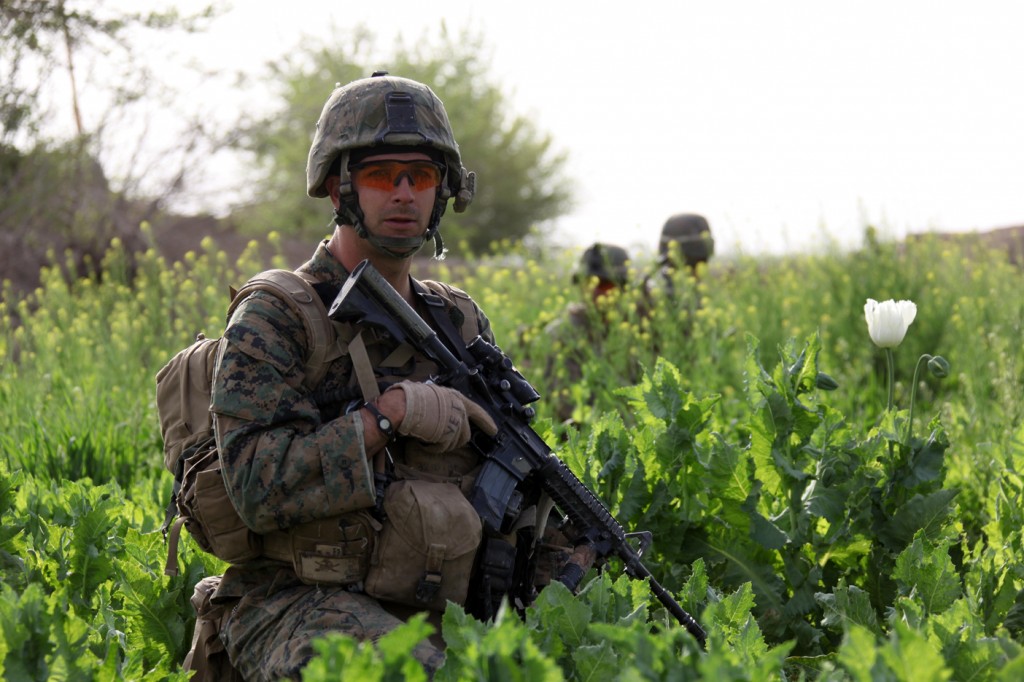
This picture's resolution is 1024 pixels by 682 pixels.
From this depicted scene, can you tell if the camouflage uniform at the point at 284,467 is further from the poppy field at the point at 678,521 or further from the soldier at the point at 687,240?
the soldier at the point at 687,240

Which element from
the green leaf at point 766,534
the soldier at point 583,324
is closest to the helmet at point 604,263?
the soldier at point 583,324

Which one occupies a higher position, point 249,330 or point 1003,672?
point 249,330

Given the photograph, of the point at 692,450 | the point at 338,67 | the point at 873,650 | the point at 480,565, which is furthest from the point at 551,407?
the point at 338,67

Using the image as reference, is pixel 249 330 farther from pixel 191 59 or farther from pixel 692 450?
pixel 191 59

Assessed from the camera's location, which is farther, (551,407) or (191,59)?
(191,59)

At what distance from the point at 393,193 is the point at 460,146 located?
52.9 feet

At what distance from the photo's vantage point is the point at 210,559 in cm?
367

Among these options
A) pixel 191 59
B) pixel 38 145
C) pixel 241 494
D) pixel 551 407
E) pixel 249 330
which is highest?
pixel 191 59

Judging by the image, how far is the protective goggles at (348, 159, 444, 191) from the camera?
309cm

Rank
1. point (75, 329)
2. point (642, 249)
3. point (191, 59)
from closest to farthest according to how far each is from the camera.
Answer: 1. point (75, 329)
2. point (642, 249)
3. point (191, 59)

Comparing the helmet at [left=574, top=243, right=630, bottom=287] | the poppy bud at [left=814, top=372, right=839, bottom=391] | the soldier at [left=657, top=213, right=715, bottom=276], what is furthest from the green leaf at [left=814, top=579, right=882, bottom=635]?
the soldier at [left=657, top=213, right=715, bottom=276]

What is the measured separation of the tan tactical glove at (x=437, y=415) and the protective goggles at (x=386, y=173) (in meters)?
0.62

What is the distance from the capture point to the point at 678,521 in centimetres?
386

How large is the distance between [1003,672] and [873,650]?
21cm
